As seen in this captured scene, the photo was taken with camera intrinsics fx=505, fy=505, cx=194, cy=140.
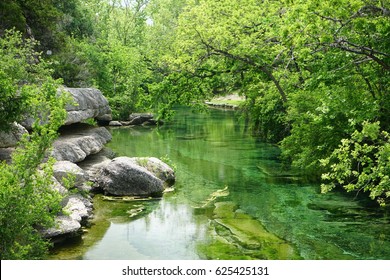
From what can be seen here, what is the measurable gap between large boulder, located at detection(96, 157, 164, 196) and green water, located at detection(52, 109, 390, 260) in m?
0.70

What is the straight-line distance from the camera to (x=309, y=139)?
1841 centimetres

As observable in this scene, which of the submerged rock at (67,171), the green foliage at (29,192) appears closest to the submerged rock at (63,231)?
the green foliage at (29,192)

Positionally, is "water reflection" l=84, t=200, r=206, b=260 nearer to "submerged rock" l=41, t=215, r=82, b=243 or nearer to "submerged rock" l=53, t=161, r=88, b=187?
"submerged rock" l=41, t=215, r=82, b=243

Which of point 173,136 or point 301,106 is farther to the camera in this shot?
point 173,136

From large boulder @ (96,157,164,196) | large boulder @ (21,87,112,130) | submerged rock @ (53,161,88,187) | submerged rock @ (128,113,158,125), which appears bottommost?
large boulder @ (96,157,164,196)

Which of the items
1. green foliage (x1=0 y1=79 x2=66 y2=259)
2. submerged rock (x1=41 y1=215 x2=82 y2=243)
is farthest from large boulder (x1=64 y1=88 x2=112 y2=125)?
green foliage (x1=0 y1=79 x2=66 y2=259)

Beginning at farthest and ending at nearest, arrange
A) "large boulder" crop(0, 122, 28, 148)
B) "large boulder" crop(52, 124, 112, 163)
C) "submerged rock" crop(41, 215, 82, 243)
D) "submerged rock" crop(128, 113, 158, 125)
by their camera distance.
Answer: "submerged rock" crop(128, 113, 158, 125) → "large boulder" crop(52, 124, 112, 163) → "large boulder" crop(0, 122, 28, 148) → "submerged rock" crop(41, 215, 82, 243)

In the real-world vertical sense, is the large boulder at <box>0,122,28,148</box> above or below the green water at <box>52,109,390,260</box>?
above

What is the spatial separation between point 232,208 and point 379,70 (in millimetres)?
6216

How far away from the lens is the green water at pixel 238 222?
40.8 ft

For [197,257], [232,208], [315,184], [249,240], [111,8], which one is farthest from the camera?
[111,8]

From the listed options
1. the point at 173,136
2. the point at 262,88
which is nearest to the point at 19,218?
the point at 262,88

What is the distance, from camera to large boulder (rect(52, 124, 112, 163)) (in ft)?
65.9
